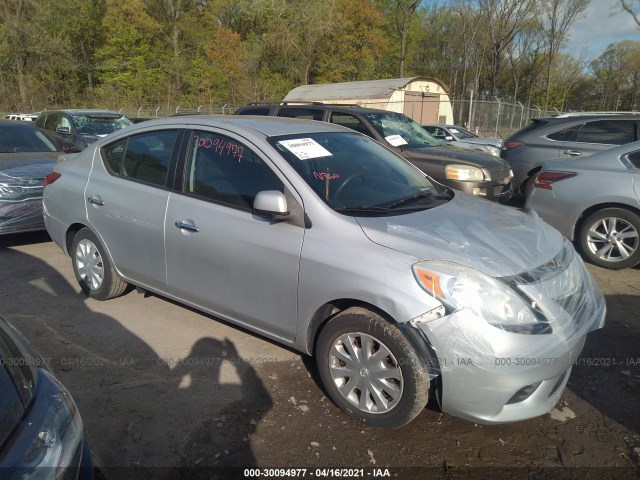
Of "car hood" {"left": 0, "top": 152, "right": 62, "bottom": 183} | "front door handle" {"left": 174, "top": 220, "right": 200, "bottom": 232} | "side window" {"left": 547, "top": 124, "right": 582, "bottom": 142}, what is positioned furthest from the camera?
"side window" {"left": 547, "top": 124, "right": 582, "bottom": 142}

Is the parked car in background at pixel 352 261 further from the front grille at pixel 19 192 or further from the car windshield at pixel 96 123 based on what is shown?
the car windshield at pixel 96 123

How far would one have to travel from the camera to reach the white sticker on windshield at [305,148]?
3.33 m

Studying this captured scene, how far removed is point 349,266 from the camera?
2.72 metres

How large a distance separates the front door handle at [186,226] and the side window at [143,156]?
418 millimetres

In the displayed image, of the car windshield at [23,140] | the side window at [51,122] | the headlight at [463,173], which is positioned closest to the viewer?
the headlight at [463,173]

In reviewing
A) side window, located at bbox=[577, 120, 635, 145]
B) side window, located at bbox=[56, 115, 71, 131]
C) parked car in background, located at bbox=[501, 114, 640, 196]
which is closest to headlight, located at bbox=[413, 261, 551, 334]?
parked car in background, located at bbox=[501, 114, 640, 196]

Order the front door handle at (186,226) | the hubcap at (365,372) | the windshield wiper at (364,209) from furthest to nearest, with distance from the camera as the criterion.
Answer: the front door handle at (186,226) < the windshield wiper at (364,209) < the hubcap at (365,372)

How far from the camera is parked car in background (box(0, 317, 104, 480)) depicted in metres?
1.50

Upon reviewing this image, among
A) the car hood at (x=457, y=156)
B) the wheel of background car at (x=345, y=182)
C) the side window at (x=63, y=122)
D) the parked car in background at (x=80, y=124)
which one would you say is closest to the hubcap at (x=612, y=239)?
the car hood at (x=457, y=156)

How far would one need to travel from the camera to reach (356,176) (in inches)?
135

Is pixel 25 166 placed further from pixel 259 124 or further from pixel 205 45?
pixel 205 45

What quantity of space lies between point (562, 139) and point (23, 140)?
28.3 feet

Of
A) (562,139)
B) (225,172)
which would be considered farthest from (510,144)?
(225,172)

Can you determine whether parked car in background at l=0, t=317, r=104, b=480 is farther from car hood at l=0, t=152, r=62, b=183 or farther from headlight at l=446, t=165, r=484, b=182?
headlight at l=446, t=165, r=484, b=182
